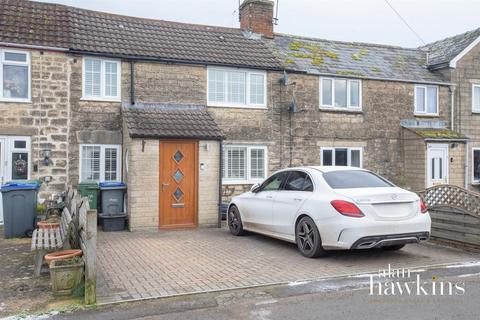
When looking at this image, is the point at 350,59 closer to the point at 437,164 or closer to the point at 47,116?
the point at 437,164

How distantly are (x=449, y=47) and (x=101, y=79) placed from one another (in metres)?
14.9

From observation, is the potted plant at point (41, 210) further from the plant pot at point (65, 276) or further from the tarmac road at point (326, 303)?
the tarmac road at point (326, 303)

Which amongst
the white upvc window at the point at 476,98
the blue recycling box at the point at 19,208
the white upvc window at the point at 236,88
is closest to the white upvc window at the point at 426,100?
the white upvc window at the point at 476,98

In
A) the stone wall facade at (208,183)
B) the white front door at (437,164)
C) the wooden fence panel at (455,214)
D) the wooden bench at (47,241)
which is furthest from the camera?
the white front door at (437,164)

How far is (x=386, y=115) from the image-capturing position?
1781cm

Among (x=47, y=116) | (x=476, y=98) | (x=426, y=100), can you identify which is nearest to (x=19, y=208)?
(x=47, y=116)

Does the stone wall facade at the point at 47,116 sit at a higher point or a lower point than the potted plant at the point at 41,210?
higher

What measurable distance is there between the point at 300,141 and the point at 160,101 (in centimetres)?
513

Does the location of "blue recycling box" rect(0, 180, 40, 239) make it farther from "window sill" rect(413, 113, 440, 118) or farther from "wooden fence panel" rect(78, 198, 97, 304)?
"window sill" rect(413, 113, 440, 118)

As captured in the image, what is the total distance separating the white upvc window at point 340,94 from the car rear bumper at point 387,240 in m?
9.31

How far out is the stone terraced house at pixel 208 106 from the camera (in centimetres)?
1262

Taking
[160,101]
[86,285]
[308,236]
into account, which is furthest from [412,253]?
[160,101]

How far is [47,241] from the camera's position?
7539 mm

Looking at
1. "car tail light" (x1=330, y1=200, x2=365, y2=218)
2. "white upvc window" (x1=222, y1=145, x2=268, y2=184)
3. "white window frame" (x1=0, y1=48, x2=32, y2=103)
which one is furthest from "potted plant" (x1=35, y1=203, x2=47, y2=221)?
"car tail light" (x1=330, y1=200, x2=365, y2=218)
